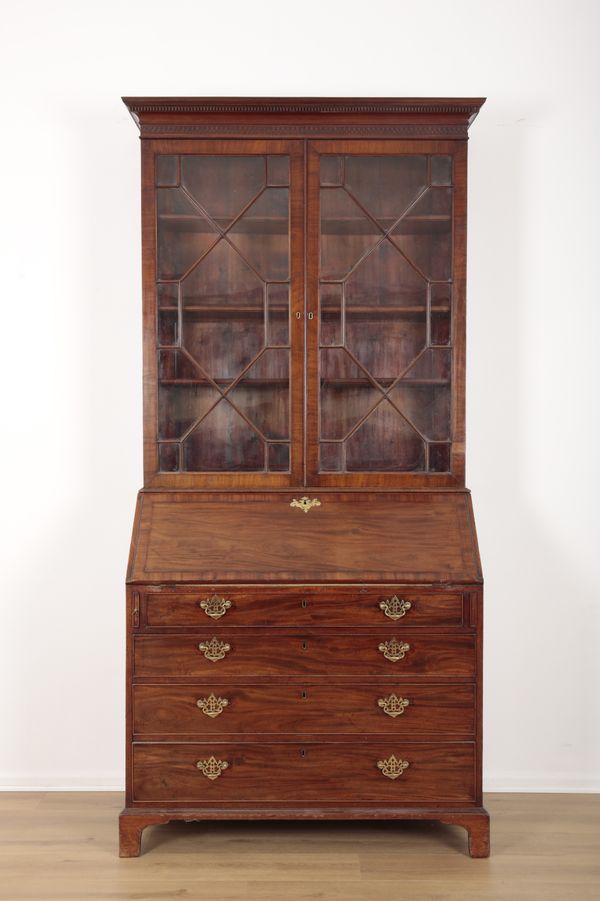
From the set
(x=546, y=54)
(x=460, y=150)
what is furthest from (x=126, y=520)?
(x=546, y=54)

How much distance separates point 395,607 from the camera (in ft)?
8.59

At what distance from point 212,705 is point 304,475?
0.75m

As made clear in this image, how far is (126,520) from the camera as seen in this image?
10.4ft

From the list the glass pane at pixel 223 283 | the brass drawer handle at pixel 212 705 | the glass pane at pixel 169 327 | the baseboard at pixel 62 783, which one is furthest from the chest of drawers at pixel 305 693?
the glass pane at pixel 223 283

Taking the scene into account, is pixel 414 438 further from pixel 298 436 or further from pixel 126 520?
pixel 126 520

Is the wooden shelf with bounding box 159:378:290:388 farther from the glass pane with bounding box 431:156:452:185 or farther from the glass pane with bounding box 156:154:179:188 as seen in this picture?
the glass pane with bounding box 431:156:452:185

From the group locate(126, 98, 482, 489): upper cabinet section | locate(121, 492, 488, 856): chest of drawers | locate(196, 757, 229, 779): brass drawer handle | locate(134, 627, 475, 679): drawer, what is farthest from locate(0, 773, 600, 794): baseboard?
locate(126, 98, 482, 489): upper cabinet section

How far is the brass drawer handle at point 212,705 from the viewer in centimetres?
262

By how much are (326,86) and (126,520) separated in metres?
1.71

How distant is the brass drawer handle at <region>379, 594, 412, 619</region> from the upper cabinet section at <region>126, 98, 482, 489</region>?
1.17 ft

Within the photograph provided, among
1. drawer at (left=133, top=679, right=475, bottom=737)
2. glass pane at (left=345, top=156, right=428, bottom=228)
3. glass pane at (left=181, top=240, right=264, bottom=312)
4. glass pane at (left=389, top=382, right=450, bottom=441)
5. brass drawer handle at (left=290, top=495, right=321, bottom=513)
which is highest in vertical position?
glass pane at (left=345, top=156, right=428, bottom=228)

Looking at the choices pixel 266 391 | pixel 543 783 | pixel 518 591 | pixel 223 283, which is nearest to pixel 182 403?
pixel 266 391

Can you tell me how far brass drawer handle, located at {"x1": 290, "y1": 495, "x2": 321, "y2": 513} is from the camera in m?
2.72

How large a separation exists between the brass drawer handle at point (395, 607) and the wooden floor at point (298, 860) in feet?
2.39
